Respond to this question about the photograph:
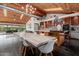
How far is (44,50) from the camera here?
2.83m

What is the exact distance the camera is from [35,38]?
2.82 m

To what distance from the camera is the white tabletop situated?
280cm

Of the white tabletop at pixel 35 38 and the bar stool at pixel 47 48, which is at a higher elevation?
the white tabletop at pixel 35 38

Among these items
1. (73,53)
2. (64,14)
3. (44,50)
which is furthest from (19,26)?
(73,53)

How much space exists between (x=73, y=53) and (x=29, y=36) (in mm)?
907

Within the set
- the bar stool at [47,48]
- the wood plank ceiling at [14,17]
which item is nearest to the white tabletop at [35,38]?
the bar stool at [47,48]

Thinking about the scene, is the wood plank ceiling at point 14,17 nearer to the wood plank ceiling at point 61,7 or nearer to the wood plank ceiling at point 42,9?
the wood plank ceiling at point 42,9

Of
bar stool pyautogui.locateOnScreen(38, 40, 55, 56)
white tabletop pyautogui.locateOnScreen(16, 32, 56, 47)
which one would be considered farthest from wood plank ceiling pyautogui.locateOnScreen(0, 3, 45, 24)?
bar stool pyautogui.locateOnScreen(38, 40, 55, 56)

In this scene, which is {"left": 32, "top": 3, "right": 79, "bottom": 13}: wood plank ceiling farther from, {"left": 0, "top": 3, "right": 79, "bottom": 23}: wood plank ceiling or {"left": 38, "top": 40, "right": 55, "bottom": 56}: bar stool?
{"left": 38, "top": 40, "right": 55, "bottom": 56}: bar stool

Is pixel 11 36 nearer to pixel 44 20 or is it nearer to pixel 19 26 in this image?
pixel 19 26

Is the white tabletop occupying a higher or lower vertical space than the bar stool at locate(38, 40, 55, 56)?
higher

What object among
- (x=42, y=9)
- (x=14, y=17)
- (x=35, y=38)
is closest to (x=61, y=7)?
(x=42, y=9)

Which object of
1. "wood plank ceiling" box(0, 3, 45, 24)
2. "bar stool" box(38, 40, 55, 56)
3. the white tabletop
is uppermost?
"wood plank ceiling" box(0, 3, 45, 24)

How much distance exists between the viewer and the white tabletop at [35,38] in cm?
280
